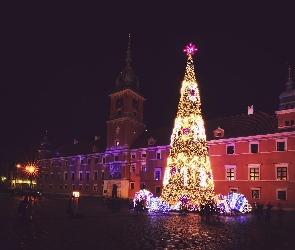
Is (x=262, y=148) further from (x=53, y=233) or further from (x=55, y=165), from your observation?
(x=55, y=165)

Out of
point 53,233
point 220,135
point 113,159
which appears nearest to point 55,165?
point 113,159

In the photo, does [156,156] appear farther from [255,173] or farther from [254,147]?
[255,173]

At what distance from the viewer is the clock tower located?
57.7 m

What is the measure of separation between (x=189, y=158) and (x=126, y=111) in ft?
104

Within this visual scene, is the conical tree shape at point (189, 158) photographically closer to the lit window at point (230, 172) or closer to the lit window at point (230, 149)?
the lit window at point (230, 172)

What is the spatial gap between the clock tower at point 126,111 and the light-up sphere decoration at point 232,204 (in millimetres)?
29742

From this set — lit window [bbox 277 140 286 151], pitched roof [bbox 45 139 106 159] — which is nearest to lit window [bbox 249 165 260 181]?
lit window [bbox 277 140 286 151]

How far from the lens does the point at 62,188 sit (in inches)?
2837

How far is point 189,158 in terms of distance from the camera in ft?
90.7

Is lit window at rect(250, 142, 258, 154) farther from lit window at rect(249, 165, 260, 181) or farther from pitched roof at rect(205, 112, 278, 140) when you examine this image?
lit window at rect(249, 165, 260, 181)

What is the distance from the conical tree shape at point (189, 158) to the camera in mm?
27031

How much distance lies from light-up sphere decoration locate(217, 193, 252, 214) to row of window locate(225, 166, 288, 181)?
9.11 metres

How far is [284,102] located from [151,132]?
999 inches

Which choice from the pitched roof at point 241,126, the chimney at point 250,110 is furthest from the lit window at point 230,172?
the chimney at point 250,110
